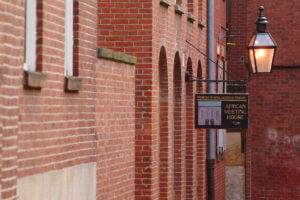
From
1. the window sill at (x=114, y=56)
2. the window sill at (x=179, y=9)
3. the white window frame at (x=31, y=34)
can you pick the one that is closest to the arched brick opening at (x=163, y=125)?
the window sill at (x=179, y=9)

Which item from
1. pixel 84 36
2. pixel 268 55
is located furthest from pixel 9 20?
pixel 268 55

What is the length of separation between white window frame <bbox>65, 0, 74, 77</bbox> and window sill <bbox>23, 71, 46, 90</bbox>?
109cm

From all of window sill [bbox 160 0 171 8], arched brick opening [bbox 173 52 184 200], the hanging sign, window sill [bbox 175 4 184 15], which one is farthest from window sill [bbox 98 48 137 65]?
arched brick opening [bbox 173 52 184 200]

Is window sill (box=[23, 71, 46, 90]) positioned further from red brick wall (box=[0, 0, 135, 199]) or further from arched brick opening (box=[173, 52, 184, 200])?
arched brick opening (box=[173, 52, 184, 200])

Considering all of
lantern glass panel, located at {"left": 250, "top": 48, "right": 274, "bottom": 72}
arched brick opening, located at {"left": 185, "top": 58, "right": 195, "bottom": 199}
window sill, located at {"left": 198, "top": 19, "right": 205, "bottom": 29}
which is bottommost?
arched brick opening, located at {"left": 185, "top": 58, "right": 195, "bottom": 199}

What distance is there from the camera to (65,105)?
25.4ft

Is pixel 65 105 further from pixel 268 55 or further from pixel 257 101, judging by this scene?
pixel 257 101

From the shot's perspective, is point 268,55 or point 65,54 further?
point 268,55

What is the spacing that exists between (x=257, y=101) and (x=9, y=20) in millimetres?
15181

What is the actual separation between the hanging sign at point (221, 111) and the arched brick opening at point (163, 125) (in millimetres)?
1022

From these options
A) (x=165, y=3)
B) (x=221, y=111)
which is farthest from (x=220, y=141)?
(x=165, y=3)

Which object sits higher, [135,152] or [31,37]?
[31,37]

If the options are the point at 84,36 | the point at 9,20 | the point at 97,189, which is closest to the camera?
the point at 9,20

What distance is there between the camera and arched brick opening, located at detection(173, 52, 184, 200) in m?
15.4
